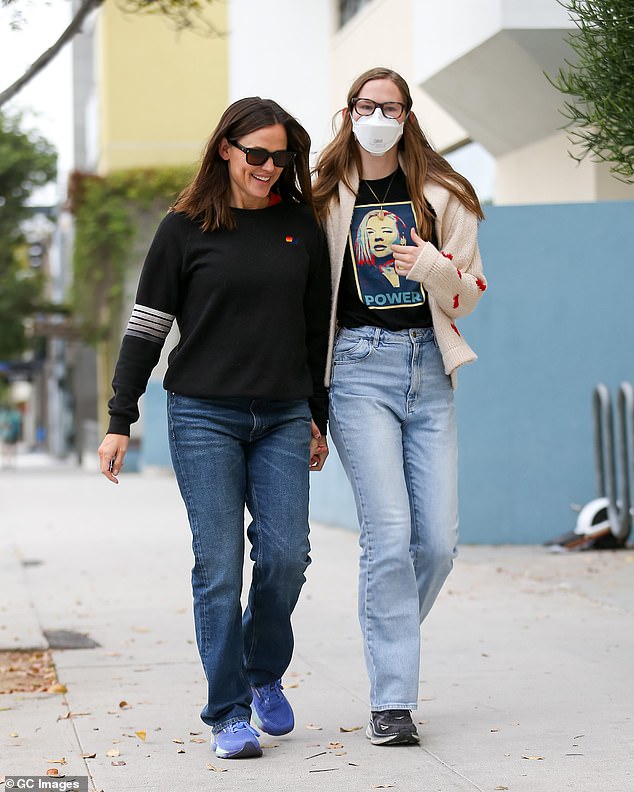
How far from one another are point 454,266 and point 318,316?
0.45 m

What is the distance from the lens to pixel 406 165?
14.7ft

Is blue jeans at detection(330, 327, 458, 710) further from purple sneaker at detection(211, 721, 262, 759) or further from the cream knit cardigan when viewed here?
purple sneaker at detection(211, 721, 262, 759)

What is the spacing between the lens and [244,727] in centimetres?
423

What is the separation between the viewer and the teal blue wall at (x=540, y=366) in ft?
32.5

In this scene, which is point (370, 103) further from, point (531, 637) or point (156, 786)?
point (531, 637)

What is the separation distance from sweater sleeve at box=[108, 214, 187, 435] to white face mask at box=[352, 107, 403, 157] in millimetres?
641

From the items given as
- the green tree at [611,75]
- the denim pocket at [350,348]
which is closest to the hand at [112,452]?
the denim pocket at [350,348]

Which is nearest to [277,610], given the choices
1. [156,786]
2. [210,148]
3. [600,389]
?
[156,786]

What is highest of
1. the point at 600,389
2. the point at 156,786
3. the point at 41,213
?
the point at 41,213

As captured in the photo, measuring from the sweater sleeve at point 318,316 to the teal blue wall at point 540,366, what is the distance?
18.5ft

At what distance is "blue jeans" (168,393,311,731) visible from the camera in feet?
13.7

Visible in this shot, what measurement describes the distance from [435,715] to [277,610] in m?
0.84

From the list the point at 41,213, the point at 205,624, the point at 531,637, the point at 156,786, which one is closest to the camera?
the point at 156,786

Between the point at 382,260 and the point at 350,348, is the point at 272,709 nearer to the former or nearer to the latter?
the point at 350,348
